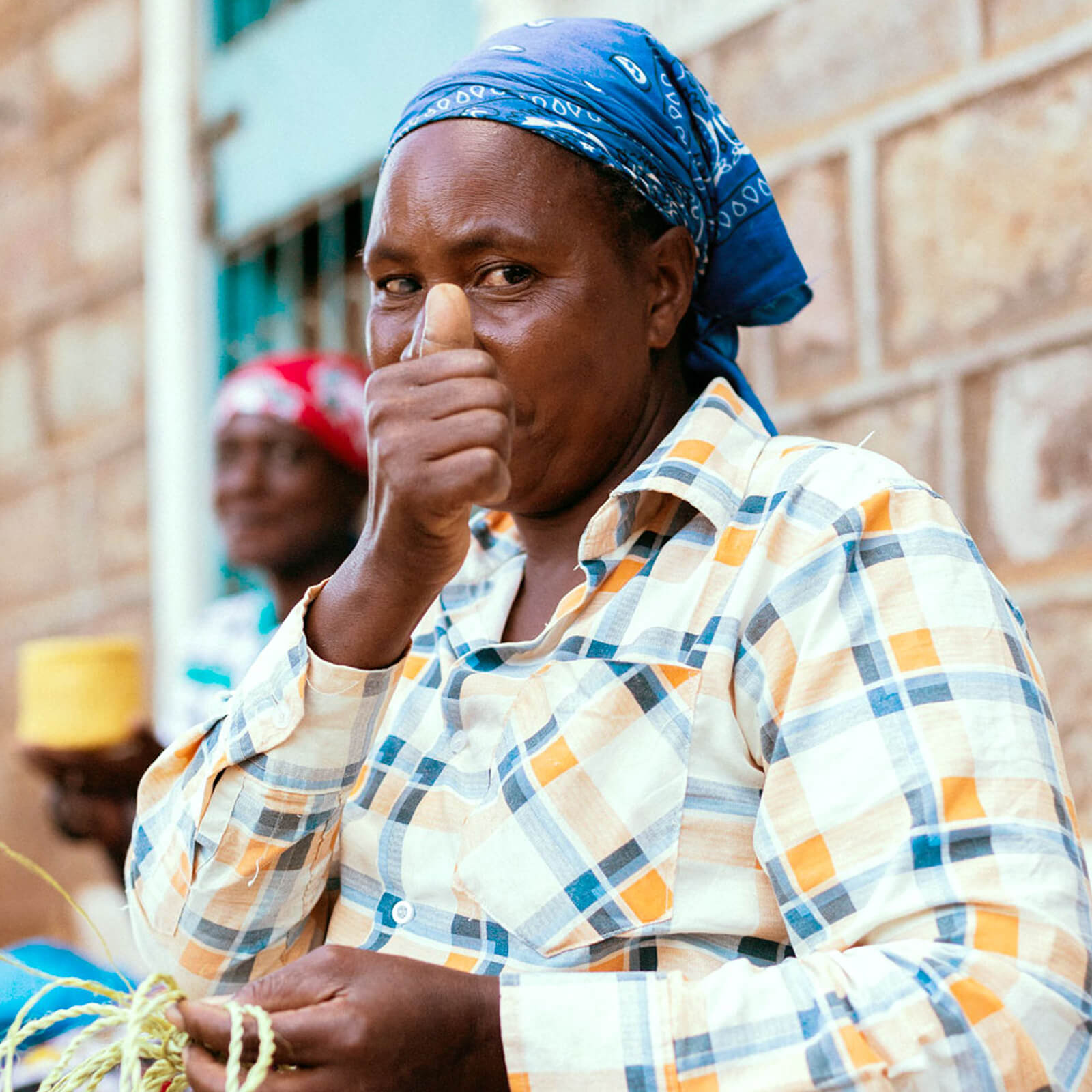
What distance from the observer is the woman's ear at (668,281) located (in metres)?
1.63

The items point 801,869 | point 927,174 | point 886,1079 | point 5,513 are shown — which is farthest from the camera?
point 5,513

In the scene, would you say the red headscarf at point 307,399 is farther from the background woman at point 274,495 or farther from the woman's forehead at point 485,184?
the woman's forehead at point 485,184

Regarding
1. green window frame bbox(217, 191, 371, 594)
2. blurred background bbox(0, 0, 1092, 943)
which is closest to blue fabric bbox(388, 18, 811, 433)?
blurred background bbox(0, 0, 1092, 943)

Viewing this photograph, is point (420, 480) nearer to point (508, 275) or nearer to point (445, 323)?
point (445, 323)

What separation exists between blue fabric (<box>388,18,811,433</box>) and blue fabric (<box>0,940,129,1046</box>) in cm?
110

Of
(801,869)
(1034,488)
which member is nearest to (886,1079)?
(801,869)

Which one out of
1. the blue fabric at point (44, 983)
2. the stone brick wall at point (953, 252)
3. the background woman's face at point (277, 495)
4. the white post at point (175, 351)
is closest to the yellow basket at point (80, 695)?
the background woman's face at point (277, 495)

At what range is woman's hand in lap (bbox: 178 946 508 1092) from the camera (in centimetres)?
109

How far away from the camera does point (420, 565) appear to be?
1.26m

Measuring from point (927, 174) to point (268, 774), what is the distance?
1860 millimetres

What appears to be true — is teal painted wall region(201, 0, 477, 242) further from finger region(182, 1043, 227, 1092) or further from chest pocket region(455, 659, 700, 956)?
finger region(182, 1043, 227, 1092)

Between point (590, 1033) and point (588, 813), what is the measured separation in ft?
0.86

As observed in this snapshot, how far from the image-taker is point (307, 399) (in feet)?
12.1

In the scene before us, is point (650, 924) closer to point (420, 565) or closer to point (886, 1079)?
point (886, 1079)
